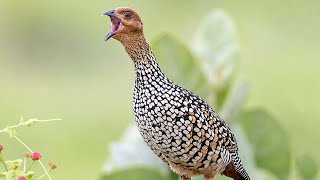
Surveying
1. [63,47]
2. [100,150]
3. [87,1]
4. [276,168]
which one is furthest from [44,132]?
[276,168]

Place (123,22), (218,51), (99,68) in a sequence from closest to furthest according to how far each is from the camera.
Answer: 1. (123,22)
2. (218,51)
3. (99,68)

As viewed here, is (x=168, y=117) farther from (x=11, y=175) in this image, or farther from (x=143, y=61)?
(x=11, y=175)

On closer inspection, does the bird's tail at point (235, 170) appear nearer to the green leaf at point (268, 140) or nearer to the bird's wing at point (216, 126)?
the bird's wing at point (216, 126)

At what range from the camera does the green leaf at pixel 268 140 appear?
372 centimetres

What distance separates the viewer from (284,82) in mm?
8227

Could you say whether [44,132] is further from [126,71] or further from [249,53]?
[249,53]

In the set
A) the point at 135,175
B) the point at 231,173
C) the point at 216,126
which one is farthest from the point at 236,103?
the point at 216,126

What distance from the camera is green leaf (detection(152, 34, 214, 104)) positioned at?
3.63 m

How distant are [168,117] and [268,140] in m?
1.14

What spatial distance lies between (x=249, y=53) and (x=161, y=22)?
79cm

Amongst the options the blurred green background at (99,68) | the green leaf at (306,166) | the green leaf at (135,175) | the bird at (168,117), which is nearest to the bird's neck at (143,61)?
the bird at (168,117)

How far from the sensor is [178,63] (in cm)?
368

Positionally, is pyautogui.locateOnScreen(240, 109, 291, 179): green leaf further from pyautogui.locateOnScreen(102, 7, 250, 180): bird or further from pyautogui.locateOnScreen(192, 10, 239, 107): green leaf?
pyautogui.locateOnScreen(102, 7, 250, 180): bird

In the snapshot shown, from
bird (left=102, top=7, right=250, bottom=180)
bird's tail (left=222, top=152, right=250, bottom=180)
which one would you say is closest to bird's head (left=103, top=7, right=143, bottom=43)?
bird (left=102, top=7, right=250, bottom=180)
